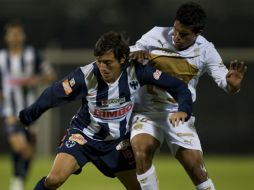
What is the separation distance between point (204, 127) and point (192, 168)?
8361 mm

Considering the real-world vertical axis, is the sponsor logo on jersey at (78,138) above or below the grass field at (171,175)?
above

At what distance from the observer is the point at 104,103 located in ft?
24.4

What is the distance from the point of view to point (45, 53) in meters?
16.4

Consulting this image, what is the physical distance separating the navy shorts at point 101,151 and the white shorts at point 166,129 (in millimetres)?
179

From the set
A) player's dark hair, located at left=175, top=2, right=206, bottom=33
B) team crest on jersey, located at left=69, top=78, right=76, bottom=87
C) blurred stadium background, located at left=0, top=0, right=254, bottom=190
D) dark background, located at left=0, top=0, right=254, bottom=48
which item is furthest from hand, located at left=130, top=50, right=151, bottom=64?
dark background, located at left=0, top=0, right=254, bottom=48

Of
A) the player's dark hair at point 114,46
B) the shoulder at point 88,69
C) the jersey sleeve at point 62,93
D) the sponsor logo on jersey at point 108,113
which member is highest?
the player's dark hair at point 114,46

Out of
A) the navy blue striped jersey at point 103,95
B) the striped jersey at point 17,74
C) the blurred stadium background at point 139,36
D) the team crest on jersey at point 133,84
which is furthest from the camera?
the blurred stadium background at point 139,36

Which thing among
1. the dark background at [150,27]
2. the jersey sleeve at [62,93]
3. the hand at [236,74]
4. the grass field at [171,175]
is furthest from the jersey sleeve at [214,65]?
the dark background at [150,27]

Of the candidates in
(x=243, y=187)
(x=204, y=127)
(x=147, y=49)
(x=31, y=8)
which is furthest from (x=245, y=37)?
(x=147, y=49)

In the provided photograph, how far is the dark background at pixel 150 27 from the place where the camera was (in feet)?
52.1

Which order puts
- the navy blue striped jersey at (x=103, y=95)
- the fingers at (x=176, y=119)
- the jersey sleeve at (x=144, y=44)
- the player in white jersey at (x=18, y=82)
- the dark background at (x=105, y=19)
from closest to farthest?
the fingers at (x=176, y=119) < the navy blue striped jersey at (x=103, y=95) < the jersey sleeve at (x=144, y=44) < the player in white jersey at (x=18, y=82) < the dark background at (x=105, y=19)

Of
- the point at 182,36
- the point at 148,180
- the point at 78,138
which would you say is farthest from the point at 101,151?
the point at 182,36

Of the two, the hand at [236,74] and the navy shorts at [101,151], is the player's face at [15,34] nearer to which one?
the navy shorts at [101,151]

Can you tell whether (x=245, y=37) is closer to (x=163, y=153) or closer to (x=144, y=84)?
(x=163, y=153)
